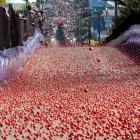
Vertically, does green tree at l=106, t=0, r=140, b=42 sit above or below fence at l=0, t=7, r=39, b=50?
below

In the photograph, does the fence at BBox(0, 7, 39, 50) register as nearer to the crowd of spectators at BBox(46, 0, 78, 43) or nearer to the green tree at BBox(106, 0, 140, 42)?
the green tree at BBox(106, 0, 140, 42)

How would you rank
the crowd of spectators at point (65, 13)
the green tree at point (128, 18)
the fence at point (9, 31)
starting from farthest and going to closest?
1. the crowd of spectators at point (65, 13)
2. the green tree at point (128, 18)
3. the fence at point (9, 31)

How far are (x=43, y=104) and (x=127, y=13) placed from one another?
36945 millimetres

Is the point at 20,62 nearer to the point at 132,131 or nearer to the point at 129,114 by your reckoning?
the point at 129,114

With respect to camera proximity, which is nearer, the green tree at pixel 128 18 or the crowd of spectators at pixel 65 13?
the green tree at pixel 128 18

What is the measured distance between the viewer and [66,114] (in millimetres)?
10414

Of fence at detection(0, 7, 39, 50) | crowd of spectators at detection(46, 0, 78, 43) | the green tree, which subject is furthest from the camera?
crowd of spectators at detection(46, 0, 78, 43)

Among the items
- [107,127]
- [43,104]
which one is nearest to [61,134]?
[107,127]

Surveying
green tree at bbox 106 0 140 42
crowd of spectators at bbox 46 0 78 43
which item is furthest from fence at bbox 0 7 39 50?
crowd of spectators at bbox 46 0 78 43

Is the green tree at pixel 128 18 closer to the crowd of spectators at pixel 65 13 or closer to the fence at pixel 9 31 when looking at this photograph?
the fence at pixel 9 31

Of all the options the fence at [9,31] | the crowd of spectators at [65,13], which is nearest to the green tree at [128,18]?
the fence at [9,31]

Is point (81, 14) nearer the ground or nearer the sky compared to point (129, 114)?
nearer the ground

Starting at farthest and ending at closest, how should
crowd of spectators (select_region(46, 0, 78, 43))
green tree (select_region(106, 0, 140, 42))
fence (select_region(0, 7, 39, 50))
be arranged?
1. crowd of spectators (select_region(46, 0, 78, 43))
2. green tree (select_region(106, 0, 140, 42))
3. fence (select_region(0, 7, 39, 50))

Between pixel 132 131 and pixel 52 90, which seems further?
pixel 52 90
